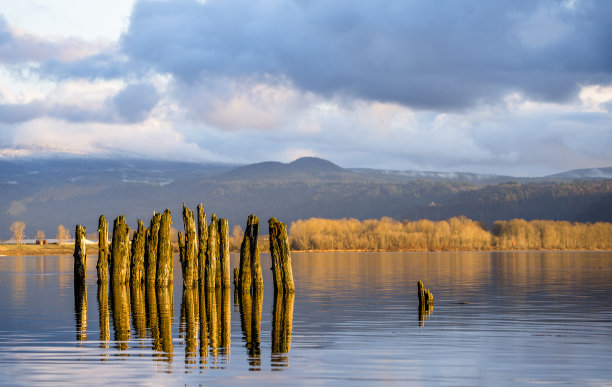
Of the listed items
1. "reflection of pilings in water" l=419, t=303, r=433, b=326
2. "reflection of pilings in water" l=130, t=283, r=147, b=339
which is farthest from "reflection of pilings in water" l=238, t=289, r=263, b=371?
"reflection of pilings in water" l=419, t=303, r=433, b=326

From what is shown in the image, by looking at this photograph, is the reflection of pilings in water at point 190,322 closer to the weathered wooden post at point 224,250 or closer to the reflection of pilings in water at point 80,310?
the weathered wooden post at point 224,250

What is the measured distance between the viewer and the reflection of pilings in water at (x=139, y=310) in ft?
79.8

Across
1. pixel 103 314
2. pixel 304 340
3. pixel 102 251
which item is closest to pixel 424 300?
pixel 103 314

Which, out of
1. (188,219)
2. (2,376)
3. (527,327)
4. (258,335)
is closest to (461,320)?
(527,327)

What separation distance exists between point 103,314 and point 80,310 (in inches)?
104

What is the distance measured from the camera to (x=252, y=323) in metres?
26.4

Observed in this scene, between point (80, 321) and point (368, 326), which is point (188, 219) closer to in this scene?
point (80, 321)

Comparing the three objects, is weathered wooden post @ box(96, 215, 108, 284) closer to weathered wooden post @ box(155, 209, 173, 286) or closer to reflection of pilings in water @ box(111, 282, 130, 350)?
reflection of pilings in water @ box(111, 282, 130, 350)

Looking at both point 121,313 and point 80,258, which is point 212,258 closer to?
point 80,258

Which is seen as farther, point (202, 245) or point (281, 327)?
point (202, 245)

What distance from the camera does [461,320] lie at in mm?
27656

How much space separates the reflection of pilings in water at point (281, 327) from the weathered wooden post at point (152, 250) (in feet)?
24.0

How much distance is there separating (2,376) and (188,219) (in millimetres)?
25898

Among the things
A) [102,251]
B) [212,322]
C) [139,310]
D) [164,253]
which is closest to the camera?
[212,322]
